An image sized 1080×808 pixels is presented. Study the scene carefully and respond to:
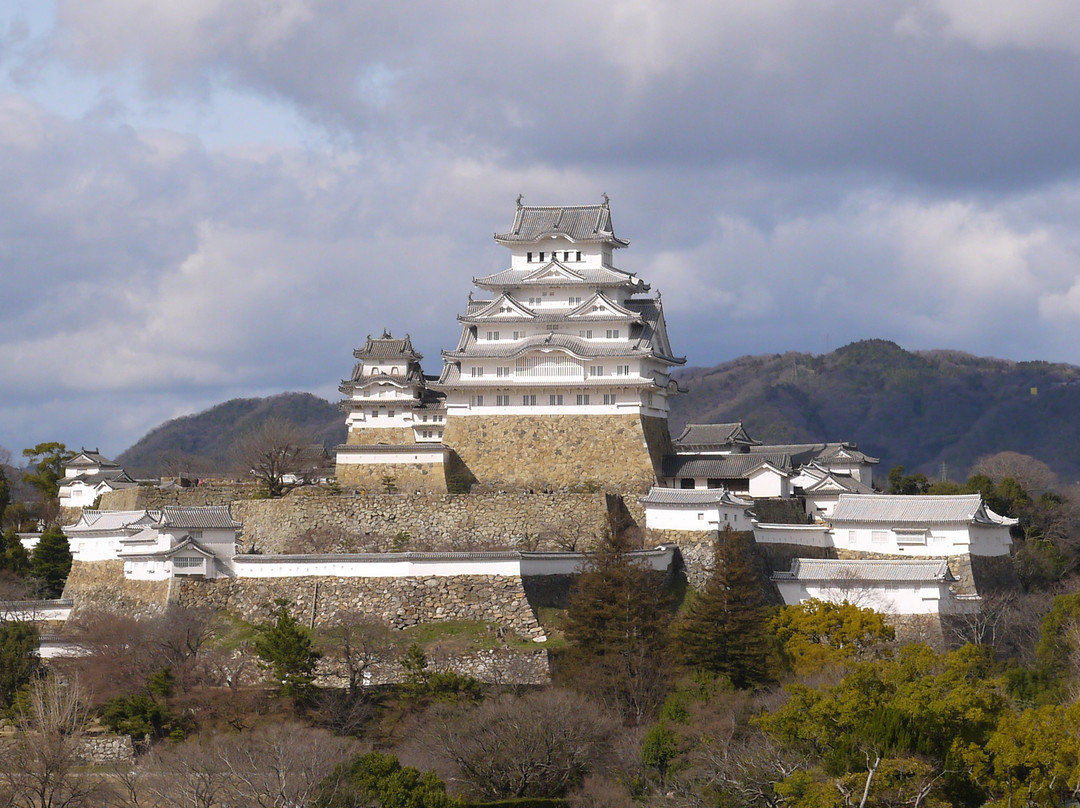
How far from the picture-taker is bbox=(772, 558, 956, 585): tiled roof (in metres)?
37.0

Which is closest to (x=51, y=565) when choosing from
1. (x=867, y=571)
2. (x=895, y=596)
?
(x=867, y=571)

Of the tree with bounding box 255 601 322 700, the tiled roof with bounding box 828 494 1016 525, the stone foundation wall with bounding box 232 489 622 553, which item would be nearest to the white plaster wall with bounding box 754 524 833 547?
the tiled roof with bounding box 828 494 1016 525

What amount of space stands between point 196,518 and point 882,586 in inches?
680

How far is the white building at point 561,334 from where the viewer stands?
4238cm

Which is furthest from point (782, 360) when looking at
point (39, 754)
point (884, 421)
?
point (39, 754)

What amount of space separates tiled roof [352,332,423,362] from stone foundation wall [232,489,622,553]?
1385 centimetres

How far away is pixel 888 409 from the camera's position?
121 m

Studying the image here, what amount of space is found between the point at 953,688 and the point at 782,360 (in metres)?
107

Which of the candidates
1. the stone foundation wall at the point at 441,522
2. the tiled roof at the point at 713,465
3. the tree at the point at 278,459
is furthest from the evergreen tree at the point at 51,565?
the tiled roof at the point at 713,465

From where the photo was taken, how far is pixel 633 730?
30.3 m

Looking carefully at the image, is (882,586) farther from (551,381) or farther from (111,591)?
(111,591)

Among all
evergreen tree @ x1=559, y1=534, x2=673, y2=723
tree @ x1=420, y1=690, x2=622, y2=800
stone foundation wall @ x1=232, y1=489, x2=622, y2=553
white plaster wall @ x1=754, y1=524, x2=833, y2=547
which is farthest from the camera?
white plaster wall @ x1=754, y1=524, x2=833, y2=547

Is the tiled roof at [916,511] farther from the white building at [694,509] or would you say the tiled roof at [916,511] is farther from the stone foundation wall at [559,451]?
the stone foundation wall at [559,451]

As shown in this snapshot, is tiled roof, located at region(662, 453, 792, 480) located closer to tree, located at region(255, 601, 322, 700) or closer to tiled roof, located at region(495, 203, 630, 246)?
tiled roof, located at region(495, 203, 630, 246)
